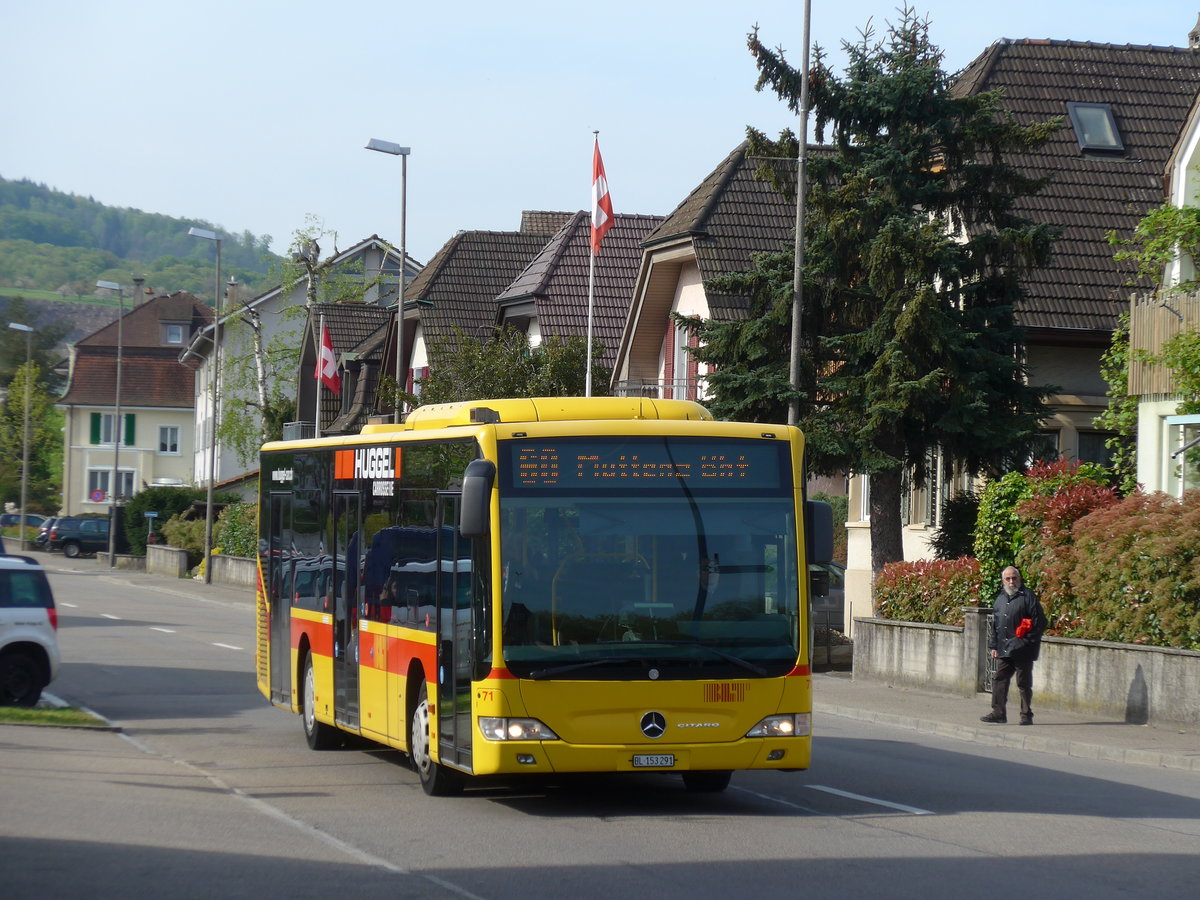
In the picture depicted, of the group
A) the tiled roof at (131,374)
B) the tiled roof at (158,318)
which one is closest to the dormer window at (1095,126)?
the tiled roof at (131,374)

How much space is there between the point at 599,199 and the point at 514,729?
76.1 feet

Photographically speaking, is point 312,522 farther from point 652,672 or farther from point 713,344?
point 713,344

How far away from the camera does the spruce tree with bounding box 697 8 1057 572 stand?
2622cm

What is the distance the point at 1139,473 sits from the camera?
25422 mm

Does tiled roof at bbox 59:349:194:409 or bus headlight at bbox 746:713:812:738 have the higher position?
tiled roof at bbox 59:349:194:409

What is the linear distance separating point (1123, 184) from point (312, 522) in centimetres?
2142

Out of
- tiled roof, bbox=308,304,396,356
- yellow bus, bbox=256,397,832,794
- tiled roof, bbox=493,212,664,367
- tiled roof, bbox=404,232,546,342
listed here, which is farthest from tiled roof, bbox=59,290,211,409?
yellow bus, bbox=256,397,832,794

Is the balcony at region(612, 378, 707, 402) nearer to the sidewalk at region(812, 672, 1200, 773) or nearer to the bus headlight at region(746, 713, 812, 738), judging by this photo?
the sidewalk at region(812, 672, 1200, 773)

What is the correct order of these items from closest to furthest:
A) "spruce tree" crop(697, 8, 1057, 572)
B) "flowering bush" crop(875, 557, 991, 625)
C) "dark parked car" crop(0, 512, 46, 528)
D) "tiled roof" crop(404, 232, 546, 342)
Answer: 1. "flowering bush" crop(875, 557, 991, 625)
2. "spruce tree" crop(697, 8, 1057, 572)
3. "tiled roof" crop(404, 232, 546, 342)
4. "dark parked car" crop(0, 512, 46, 528)

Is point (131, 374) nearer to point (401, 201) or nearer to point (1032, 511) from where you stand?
point (401, 201)

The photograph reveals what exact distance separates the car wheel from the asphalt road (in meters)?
2.27

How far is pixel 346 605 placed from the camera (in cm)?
1508

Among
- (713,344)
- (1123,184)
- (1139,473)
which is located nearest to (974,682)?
(1139,473)

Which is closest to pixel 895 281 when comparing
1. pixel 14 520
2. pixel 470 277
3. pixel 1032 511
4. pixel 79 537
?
pixel 1032 511
